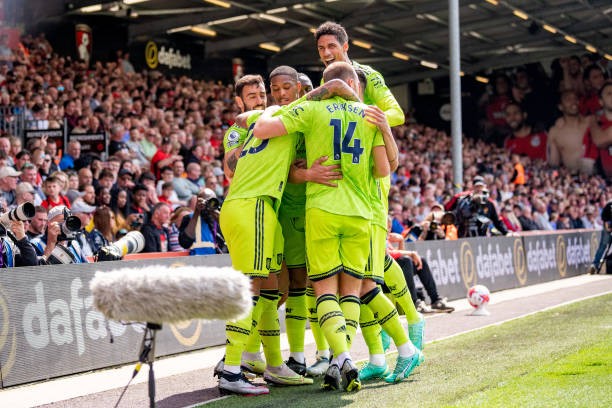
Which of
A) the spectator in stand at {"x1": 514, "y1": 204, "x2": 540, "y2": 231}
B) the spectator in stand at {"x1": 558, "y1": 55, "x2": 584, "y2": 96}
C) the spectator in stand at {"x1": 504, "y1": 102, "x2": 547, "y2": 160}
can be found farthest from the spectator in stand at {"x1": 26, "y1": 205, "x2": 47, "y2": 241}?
the spectator in stand at {"x1": 558, "y1": 55, "x2": 584, "y2": 96}

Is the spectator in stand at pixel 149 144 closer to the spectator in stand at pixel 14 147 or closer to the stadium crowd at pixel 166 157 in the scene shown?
the stadium crowd at pixel 166 157

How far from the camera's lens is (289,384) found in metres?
6.79

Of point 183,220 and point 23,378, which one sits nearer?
point 23,378

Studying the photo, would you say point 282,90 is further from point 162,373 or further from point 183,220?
point 183,220

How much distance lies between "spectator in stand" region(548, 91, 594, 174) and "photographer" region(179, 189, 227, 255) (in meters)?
29.4

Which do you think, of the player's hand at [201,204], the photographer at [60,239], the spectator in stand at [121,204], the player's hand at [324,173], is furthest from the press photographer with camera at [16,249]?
the spectator in stand at [121,204]

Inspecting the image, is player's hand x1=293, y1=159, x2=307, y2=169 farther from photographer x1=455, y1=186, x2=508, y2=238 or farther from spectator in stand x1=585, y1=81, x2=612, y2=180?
spectator in stand x1=585, y1=81, x2=612, y2=180

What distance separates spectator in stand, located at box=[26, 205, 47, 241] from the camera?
9.77 meters

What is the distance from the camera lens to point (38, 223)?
9.82 m

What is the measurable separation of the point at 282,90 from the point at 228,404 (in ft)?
7.81

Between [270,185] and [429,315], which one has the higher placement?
[270,185]

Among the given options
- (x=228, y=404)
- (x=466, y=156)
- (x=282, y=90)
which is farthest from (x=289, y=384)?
(x=466, y=156)

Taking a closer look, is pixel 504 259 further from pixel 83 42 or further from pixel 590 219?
pixel 590 219

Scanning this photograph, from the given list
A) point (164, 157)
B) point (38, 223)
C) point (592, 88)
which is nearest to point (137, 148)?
point (164, 157)
